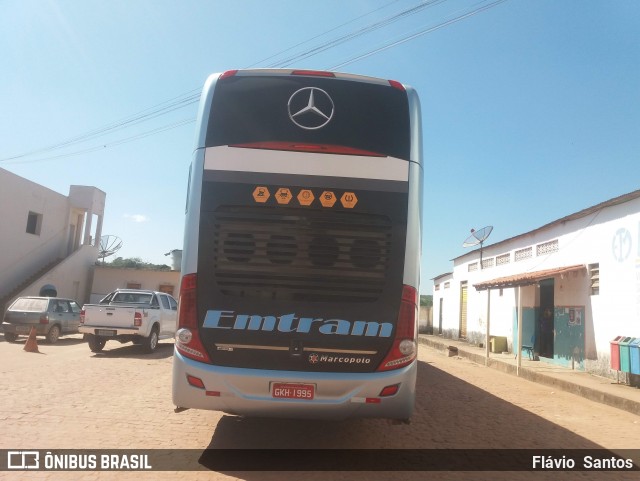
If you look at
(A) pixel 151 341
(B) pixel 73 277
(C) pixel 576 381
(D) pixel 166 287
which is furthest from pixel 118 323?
(D) pixel 166 287

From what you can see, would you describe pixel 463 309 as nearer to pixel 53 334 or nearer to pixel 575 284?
pixel 575 284

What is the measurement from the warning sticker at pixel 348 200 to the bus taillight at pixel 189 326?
5.20ft

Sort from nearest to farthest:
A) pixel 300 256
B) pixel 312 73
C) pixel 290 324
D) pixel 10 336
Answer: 1. pixel 290 324
2. pixel 300 256
3. pixel 312 73
4. pixel 10 336

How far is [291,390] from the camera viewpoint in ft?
14.8

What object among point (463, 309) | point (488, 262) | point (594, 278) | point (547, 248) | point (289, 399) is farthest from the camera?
point (463, 309)

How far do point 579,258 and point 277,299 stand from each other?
1220 centimetres

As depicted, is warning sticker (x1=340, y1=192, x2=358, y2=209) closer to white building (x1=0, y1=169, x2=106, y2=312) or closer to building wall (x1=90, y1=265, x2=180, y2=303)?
white building (x1=0, y1=169, x2=106, y2=312)

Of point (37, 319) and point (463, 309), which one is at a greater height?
point (463, 309)

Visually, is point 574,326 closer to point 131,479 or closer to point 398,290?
point 398,290

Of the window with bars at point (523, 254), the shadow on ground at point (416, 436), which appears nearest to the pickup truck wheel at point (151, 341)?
the shadow on ground at point (416, 436)

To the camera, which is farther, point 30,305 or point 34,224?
point 34,224

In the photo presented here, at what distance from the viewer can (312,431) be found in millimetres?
6230

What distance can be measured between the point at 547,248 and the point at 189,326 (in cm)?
1472

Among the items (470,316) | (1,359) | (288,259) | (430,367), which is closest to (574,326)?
(430,367)
